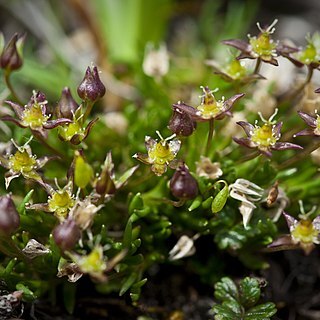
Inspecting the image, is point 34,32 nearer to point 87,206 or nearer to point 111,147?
point 111,147

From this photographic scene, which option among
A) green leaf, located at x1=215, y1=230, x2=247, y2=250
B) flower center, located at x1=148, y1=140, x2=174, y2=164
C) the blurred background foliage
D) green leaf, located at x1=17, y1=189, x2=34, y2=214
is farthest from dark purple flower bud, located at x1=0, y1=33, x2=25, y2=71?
green leaf, located at x1=215, y1=230, x2=247, y2=250

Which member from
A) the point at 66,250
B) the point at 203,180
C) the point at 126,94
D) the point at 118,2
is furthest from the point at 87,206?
the point at 118,2

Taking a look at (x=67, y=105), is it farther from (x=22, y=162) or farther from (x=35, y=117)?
(x=22, y=162)

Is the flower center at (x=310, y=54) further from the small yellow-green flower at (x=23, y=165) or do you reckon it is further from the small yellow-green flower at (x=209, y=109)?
the small yellow-green flower at (x=23, y=165)

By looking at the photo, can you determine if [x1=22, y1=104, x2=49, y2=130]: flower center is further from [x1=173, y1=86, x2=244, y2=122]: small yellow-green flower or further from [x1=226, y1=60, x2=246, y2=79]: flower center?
[x1=226, y1=60, x2=246, y2=79]: flower center

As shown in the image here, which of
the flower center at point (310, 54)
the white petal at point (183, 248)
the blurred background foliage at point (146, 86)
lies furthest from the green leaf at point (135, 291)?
the flower center at point (310, 54)

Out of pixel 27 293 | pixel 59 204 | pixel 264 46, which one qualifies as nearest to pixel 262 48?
pixel 264 46

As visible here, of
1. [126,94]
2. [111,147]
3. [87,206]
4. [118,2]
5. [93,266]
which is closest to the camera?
[93,266]
